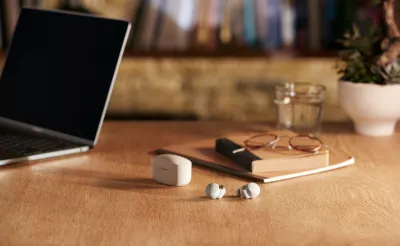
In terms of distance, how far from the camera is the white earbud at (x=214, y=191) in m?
1.35

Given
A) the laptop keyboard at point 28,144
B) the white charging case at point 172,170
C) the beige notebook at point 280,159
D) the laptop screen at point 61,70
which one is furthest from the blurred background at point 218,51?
the white charging case at point 172,170

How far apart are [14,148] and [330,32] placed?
5.75 feet

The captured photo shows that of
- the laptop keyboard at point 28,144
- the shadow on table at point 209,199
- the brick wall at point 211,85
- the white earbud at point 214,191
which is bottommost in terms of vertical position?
the brick wall at point 211,85

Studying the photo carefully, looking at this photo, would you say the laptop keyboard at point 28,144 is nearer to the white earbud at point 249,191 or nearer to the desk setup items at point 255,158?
the desk setup items at point 255,158

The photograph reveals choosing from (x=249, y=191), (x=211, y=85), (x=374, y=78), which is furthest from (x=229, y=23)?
(x=249, y=191)

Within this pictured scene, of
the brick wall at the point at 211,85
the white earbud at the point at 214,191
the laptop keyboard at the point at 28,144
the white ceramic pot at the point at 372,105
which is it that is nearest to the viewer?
the white earbud at the point at 214,191

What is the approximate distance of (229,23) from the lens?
10.0ft

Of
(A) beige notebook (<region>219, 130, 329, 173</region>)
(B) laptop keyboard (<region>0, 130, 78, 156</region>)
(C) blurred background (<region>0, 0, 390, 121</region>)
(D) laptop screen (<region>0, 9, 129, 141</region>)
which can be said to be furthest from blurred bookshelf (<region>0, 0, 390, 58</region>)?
(A) beige notebook (<region>219, 130, 329, 173</region>)

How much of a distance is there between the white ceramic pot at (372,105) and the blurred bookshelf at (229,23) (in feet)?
4.02

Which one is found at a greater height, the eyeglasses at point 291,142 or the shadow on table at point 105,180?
the eyeglasses at point 291,142

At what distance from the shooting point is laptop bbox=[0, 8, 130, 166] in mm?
1677

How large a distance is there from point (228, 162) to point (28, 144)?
1.38ft

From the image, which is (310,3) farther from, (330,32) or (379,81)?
(379,81)

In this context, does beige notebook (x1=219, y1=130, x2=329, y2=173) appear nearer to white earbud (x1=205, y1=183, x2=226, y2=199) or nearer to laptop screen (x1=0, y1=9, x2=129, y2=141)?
white earbud (x1=205, y1=183, x2=226, y2=199)
